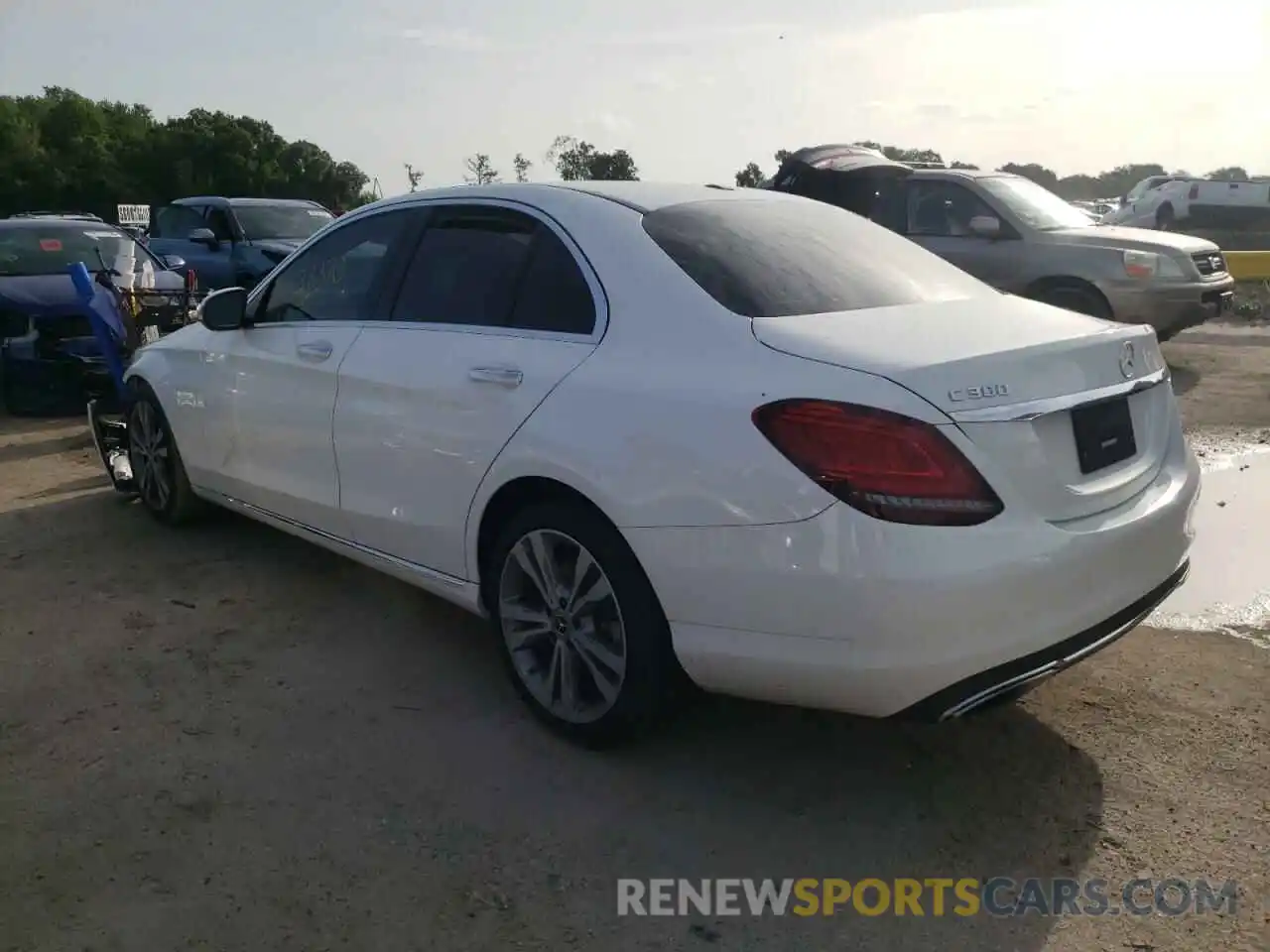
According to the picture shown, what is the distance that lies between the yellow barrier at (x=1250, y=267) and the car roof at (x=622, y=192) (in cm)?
1365

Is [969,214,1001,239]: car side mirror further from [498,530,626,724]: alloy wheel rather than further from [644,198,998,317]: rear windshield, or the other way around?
[498,530,626,724]: alloy wheel

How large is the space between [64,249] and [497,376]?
8.54 m

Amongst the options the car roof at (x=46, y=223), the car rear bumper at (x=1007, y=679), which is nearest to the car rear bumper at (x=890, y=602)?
the car rear bumper at (x=1007, y=679)

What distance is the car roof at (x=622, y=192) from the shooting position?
12.2ft

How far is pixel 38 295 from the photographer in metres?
9.23

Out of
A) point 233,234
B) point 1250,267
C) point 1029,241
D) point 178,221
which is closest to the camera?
point 1029,241

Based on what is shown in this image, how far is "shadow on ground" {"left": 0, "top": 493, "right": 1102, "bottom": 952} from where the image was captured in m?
2.67

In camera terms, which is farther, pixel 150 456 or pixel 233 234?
pixel 233 234

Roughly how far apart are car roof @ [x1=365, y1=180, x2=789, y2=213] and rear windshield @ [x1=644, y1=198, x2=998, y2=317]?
2.7 inches

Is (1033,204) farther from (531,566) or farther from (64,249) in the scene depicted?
(64,249)

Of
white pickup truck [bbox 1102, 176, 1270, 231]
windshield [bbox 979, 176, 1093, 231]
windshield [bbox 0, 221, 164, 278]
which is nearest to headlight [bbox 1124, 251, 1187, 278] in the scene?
windshield [bbox 979, 176, 1093, 231]

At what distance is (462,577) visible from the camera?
3748 mm

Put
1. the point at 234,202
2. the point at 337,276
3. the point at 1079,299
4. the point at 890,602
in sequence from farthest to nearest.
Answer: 1. the point at 234,202
2. the point at 1079,299
3. the point at 337,276
4. the point at 890,602

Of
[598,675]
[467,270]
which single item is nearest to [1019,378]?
[598,675]
